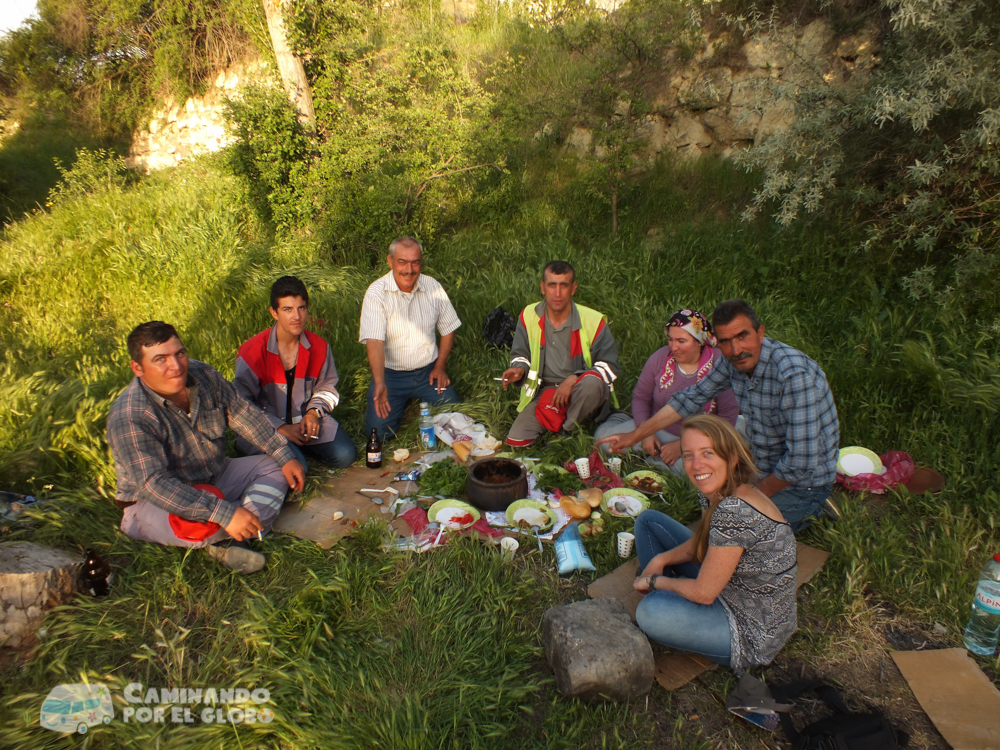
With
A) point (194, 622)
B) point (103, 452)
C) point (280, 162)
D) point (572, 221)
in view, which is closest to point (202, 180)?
point (280, 162)

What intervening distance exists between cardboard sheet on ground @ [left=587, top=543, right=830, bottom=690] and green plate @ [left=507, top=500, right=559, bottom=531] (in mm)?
589

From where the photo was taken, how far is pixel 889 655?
3.14 meters

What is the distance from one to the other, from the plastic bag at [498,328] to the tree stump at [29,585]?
4113 millimetres

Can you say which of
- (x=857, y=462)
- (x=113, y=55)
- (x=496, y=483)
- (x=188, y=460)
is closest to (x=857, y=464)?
(x=857, y=462)

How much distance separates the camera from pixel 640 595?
11.5 ft

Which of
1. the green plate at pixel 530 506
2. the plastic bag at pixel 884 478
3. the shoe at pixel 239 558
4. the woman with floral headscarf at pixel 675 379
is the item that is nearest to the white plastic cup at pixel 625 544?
the green plate at pixel 530 506

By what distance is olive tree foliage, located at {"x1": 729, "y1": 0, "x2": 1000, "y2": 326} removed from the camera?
495 cm

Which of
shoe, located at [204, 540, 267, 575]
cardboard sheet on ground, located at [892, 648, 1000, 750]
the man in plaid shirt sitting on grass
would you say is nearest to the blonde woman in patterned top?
cardboard sheet on ground, located at [892, 648, 1000, 750]

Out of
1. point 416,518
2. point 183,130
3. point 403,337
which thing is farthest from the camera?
point 183,130

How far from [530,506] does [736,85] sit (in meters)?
6.78

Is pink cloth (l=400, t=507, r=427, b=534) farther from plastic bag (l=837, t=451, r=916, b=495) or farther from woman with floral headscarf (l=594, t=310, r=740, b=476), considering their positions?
plastic bag (l=837, t=451, r=916, b=495)

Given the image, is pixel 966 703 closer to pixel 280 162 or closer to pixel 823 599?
pixel 823 599

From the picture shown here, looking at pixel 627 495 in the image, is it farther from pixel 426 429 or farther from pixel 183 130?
pixel 183 130

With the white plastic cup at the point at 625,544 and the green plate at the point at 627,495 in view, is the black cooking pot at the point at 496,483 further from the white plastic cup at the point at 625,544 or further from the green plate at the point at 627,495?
the white plastic cup at the point at 625,544
